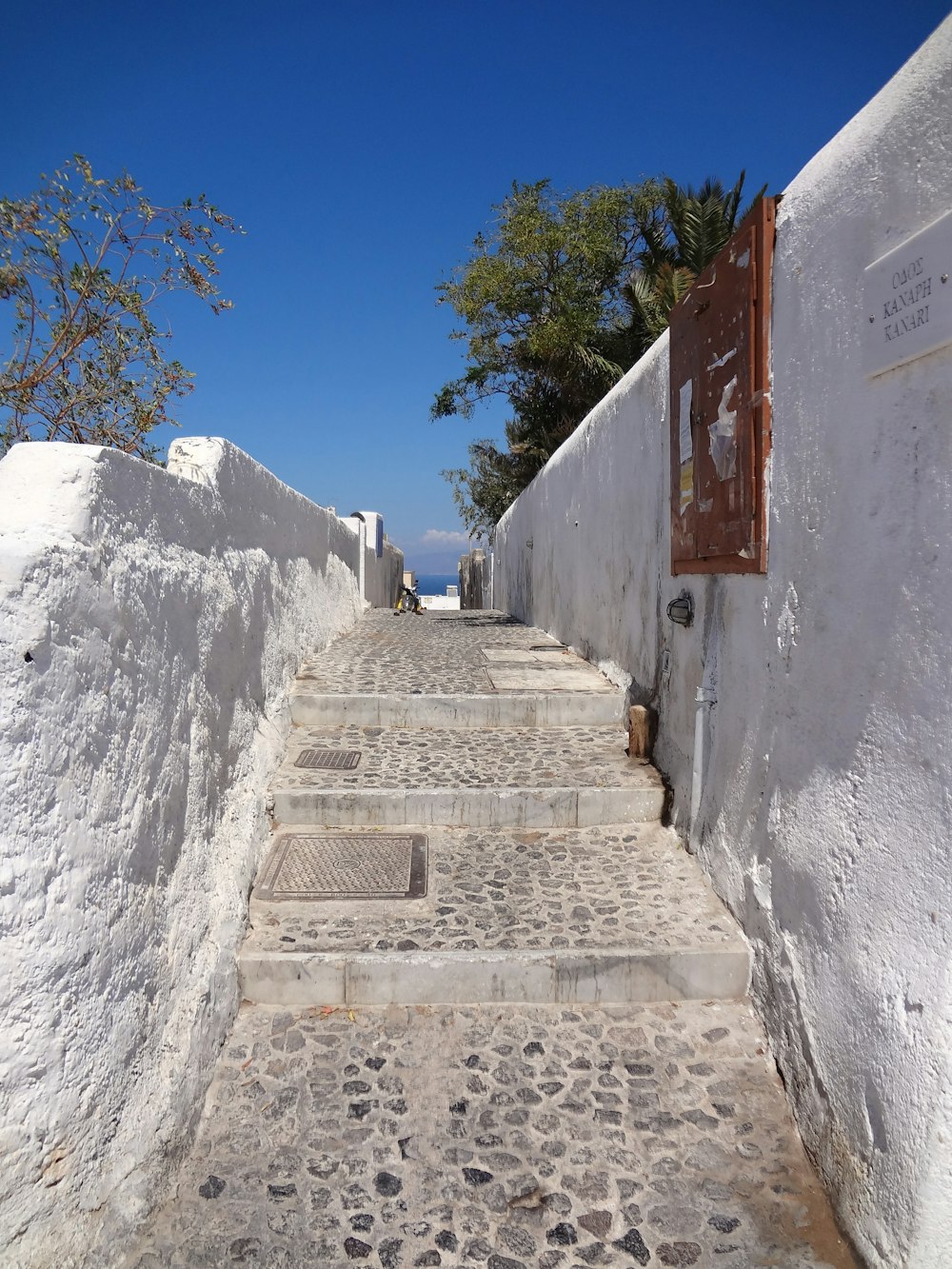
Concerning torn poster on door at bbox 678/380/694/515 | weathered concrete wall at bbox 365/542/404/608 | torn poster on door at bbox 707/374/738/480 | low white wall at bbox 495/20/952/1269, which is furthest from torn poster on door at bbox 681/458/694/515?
weathered concrete wall at bbox 365/542/404/608

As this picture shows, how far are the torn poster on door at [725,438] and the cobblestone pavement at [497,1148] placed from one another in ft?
7.41

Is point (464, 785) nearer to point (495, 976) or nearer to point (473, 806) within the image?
point (473, 806)

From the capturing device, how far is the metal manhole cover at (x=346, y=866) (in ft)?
11.0

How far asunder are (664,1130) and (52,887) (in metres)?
2.02

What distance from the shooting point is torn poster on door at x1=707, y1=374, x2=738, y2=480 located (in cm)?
309

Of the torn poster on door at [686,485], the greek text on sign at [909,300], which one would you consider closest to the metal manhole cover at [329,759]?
the torn poster on door at [686,485]

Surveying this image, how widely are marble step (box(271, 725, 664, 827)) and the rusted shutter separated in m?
1.31

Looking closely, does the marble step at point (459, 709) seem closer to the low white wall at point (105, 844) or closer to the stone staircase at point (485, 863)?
the stone staircase at point (485, 863)

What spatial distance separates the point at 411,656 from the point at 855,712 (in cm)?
539

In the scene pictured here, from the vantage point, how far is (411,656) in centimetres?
728

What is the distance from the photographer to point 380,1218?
6.79 ft

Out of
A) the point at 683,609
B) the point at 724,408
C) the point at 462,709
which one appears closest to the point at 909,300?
the point at 724,408

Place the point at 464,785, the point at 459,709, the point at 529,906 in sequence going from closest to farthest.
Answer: the point at 529,906, the point at 464,785, the point at 459,709

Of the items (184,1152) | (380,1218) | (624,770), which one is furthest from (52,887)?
(624,770)
